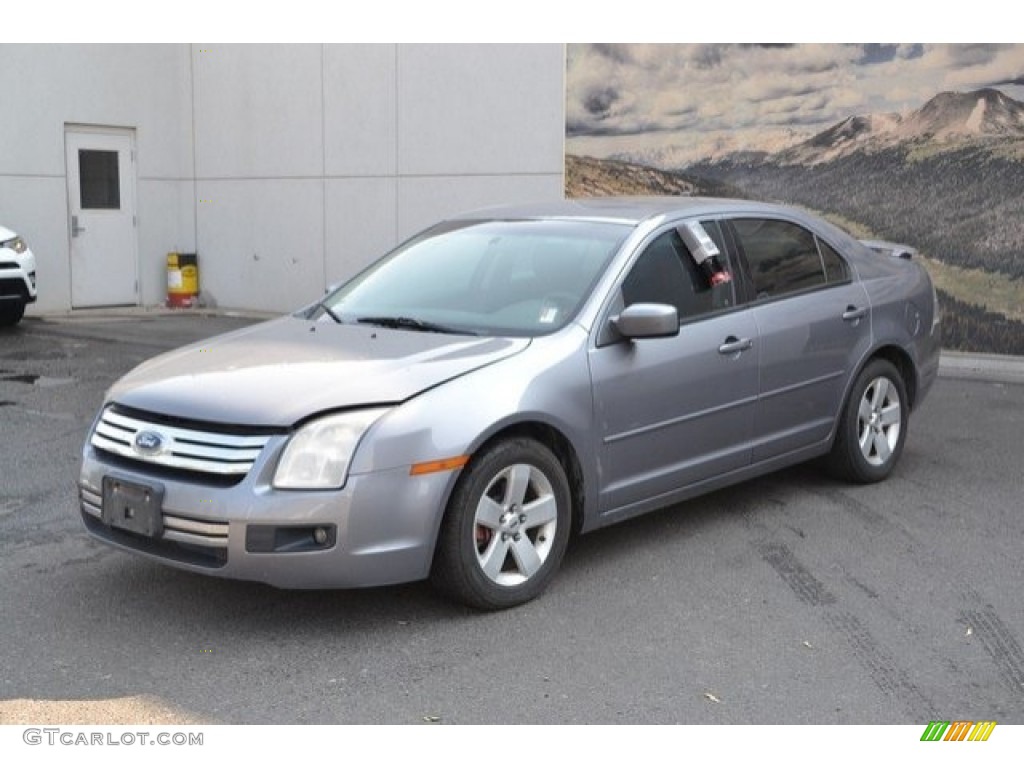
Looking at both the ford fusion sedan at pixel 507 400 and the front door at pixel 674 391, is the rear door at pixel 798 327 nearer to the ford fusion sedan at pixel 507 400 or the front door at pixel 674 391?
the ford fusion sedan at pixel 507 400

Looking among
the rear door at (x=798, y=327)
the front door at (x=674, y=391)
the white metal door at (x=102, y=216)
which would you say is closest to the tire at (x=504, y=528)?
the front door at (x=674, y=391)

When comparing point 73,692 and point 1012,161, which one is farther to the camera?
point 1012,161

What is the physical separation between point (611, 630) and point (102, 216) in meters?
13.0

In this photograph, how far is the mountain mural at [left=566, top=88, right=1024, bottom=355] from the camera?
11055mm

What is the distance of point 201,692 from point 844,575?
109 inches

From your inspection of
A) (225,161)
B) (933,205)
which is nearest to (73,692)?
(933,205)

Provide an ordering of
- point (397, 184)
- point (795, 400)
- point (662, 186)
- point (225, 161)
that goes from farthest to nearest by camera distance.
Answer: point (225, 161) → point (397, 184) → point (662, 186) → point (795, 400)

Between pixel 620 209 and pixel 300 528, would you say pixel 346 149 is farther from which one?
pixel 300 528

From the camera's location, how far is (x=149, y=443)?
4.65 m

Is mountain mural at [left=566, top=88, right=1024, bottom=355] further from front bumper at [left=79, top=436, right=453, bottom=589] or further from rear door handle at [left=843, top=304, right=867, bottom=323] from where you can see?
front bumper at [left=79, top=436, right=453, bottom=589]

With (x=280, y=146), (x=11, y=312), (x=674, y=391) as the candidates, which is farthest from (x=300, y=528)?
(x=280, y=146)

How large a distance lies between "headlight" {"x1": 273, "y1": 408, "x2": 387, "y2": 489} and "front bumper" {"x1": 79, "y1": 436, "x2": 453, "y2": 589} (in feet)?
0.12

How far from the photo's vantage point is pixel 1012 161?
433 inches
